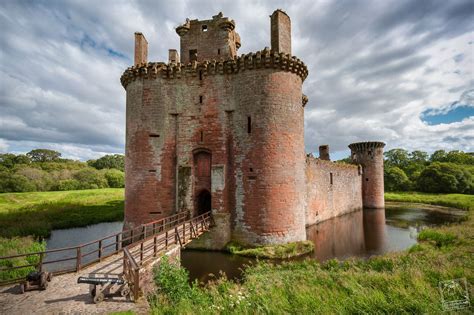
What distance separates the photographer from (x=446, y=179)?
4581cm

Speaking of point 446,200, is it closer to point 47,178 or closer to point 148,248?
point 148,248

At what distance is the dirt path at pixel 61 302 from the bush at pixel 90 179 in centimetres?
4473

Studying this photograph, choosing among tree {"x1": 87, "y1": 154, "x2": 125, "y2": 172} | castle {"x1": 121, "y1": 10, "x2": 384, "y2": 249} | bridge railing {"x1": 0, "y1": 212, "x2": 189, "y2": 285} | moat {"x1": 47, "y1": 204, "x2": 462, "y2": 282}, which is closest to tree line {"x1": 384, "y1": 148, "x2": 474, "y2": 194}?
moat {"x1": 47, "y1": 204, "x2": 462, "y2": 282}

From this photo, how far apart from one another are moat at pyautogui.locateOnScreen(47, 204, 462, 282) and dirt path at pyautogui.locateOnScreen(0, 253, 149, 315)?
4.04m

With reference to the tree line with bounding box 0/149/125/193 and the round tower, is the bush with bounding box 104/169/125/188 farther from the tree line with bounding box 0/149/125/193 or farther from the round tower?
the round tower

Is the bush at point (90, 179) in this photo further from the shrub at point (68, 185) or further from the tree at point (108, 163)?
the tree at point (108, 163)

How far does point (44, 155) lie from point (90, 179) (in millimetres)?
42430

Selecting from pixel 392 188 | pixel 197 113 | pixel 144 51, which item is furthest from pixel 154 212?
pixel 392 188

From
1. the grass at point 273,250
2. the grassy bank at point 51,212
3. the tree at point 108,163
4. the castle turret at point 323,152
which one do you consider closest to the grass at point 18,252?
the grassy bank at point 51,212

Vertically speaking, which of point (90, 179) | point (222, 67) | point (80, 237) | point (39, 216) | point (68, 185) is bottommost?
point (80, 237)

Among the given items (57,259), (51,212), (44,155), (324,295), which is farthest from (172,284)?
(44,155)

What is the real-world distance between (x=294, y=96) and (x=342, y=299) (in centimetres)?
1099

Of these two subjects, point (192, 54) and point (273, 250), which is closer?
point (273, 250)

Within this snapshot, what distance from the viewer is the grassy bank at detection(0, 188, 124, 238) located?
18859 mm
